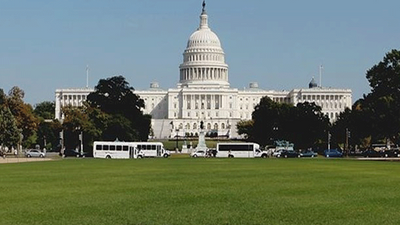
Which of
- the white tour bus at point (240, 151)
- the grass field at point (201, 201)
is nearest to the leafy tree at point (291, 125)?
the white tour bus at point (240, 151)

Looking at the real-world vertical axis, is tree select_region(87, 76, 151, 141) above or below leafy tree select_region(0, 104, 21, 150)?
above

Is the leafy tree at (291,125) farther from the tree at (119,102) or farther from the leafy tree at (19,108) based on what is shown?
the leafy tree at (19,108)

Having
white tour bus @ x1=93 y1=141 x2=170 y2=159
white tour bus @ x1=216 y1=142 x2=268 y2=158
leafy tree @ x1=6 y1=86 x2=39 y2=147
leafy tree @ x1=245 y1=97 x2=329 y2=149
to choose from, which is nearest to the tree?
leafy tree @ x1=6 y1=86 x2=39 y2=147

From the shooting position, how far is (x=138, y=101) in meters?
134

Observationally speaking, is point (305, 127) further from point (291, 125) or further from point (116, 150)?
point (116, 150)

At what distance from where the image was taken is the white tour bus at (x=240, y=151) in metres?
101

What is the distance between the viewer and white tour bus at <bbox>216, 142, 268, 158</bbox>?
101 metres

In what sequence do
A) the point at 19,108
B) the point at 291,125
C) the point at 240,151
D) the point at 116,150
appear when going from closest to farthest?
the point at 116,150, the point at 240,151, the point at 19,108, the point at 291,125

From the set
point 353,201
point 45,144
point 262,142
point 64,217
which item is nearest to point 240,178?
point 353,201

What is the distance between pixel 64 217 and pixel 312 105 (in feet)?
377

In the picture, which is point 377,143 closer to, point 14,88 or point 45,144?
point 45,144

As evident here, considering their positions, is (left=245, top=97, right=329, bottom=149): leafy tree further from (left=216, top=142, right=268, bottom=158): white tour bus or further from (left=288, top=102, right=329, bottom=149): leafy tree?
(left=216, top=142, right=268, bottom=158): white tour bus

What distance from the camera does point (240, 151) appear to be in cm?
10294

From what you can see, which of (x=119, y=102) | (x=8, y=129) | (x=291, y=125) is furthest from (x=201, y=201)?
(x=119, y=102)
